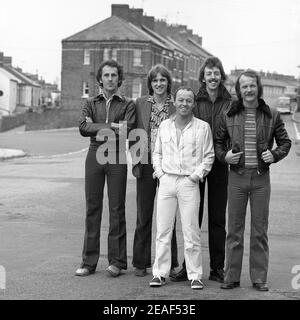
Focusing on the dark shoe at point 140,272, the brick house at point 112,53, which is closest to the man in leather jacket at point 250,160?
the dark shoe at point 140,272

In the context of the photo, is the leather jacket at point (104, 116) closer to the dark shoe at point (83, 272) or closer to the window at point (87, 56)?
the dark shoe at point (83, 272)

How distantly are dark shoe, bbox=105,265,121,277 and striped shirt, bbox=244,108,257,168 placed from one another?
1.83m

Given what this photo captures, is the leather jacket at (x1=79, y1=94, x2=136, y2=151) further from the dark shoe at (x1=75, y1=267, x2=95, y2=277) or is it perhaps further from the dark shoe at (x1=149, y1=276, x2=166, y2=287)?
the dark shoe at (x1=149, y1=276, x2=166, y2=287)

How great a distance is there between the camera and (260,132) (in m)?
6.87

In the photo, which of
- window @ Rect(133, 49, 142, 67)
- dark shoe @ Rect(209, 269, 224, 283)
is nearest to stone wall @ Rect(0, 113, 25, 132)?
window @ Rect(133, 49, 142, 67)

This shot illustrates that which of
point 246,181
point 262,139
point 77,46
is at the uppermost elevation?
point 77,46

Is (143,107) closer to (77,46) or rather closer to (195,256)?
(195,256)

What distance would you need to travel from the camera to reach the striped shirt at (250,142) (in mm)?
6859

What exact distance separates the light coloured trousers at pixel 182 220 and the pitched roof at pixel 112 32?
2607 inches

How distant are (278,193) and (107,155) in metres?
9.22

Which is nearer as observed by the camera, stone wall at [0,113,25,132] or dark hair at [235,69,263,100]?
dark hair at [235,69,263,100]

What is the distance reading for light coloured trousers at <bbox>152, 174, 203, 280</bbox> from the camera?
23.0ft
